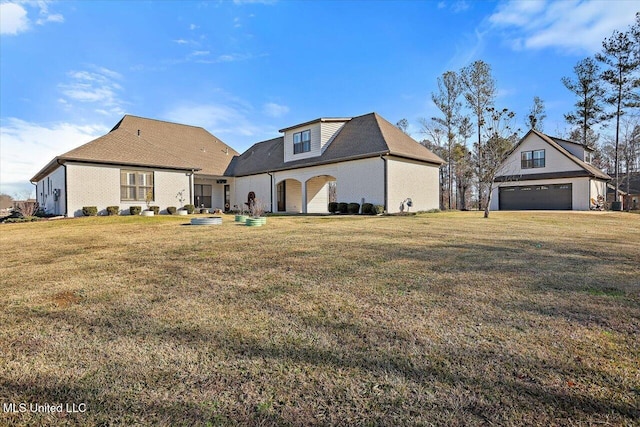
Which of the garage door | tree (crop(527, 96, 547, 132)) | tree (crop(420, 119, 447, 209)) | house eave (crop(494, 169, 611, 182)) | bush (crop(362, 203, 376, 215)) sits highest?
tree (crop(527, 96, 547, 132))

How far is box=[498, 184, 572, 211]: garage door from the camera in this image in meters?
25.2

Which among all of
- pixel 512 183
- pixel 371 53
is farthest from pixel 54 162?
pixel 512 183

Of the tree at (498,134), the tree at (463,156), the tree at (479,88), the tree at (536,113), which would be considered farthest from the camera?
the tree at (536,113)

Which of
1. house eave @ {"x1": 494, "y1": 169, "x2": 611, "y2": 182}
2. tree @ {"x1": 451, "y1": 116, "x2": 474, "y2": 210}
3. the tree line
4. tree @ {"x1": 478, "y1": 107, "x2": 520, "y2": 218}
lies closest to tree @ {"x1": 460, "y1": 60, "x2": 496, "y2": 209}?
the tree line

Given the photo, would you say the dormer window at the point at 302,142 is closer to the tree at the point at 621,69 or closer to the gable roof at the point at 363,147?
the gable roof at the point at 363,147

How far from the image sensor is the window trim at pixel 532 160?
86.9 feet

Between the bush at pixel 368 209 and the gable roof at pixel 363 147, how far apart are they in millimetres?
2692

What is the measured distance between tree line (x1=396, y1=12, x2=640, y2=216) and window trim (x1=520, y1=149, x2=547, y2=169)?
11.8 feet

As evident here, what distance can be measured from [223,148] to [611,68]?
110ft

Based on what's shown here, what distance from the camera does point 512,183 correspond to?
2750 cm

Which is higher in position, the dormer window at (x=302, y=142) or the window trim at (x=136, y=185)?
the dormer window at (x=302, y=142)

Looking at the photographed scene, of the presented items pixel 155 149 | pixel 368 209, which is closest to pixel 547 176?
pixel 368 209

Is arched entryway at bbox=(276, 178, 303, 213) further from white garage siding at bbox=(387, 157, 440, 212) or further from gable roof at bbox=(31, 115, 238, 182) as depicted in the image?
white garage siding at bbox=(387, 157, 440, 212)

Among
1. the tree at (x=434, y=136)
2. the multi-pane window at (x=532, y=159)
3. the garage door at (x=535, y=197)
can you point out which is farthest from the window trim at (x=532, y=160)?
the tree at (x=434, y=136)
